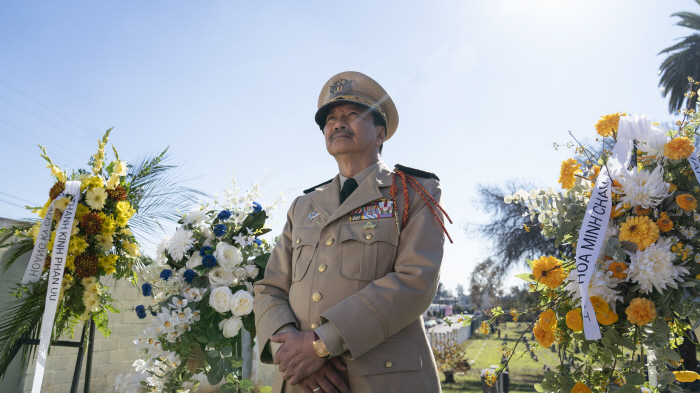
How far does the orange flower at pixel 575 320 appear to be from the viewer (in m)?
1.92

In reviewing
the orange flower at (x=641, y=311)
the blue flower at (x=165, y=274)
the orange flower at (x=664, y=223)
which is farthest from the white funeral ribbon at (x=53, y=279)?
the orange flower at (x=664, y=223)

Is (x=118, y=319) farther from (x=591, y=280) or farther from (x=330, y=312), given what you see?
(x=591, y=280)

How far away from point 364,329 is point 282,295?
63 cm

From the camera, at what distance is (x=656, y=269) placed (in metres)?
1.78

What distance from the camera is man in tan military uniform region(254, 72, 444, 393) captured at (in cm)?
→ 172

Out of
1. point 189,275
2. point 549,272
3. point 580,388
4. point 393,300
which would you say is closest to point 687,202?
point 549,272

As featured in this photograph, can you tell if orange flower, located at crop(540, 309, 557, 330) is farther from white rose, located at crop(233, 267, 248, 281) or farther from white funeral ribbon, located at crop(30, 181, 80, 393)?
white funeral ribbon, located at crop(30, 181, 80, 393)

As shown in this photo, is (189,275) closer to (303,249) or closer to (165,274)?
(165,274)

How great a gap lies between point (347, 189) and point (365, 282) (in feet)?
1.81

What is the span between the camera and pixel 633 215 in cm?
198

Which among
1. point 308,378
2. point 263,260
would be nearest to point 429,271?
point 308,378

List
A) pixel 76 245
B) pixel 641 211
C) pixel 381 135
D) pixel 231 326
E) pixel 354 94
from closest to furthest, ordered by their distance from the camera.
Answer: pixel 641 211
pixel 354 94
pixel 381 135
pixel 231 326
pixel 76 245

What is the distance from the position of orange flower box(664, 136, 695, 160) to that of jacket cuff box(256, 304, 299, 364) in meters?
1.78

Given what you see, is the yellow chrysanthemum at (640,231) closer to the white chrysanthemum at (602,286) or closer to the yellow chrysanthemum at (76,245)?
the white chrysanthemum at (602,286)
